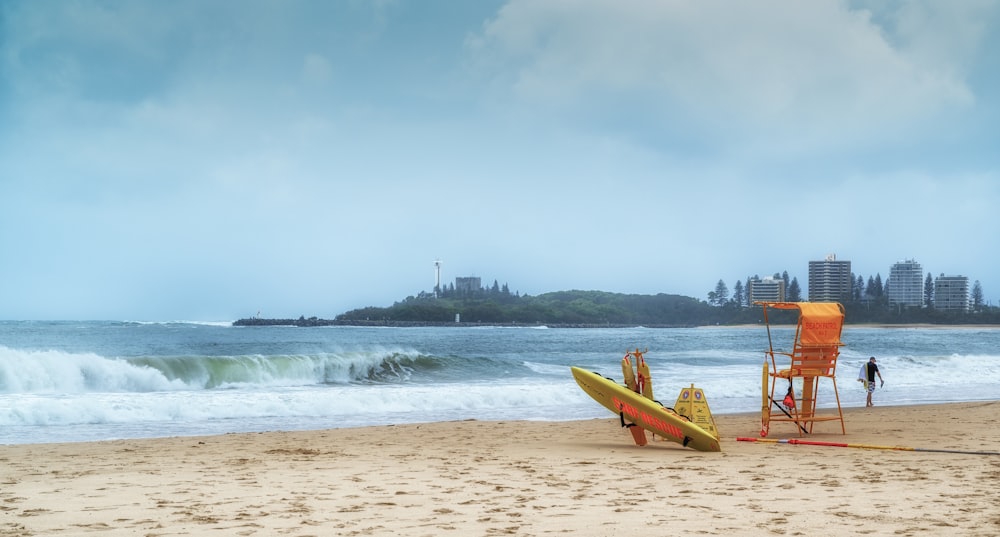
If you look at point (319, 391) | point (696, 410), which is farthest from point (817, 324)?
point (319, 391)

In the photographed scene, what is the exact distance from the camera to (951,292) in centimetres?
17425

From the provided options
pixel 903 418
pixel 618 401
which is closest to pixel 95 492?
pixel 618 401

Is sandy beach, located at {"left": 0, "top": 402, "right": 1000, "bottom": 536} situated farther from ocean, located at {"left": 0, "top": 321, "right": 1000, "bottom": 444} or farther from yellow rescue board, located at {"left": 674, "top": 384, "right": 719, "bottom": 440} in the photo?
ocean, located at {"left": 0, "top": 321, "right": 1000, "bottom": 444}

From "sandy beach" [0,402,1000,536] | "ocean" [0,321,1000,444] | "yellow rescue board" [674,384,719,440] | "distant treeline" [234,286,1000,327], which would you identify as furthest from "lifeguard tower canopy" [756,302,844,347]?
"distant treeline" [234,286,1000,327]

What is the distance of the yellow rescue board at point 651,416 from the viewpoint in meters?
10.6

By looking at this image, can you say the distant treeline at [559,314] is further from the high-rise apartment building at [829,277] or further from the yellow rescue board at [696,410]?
the yellow rescue board at [696,410]

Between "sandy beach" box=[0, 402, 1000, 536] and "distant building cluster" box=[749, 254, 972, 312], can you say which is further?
"distant building cluster" box=[749, 254, 972, 312]

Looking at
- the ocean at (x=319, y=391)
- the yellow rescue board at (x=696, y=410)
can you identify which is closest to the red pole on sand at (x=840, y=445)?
the yellow rescue board at (x=696, y=410)

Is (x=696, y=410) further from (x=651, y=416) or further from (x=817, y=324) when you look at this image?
(x=817, y=324)

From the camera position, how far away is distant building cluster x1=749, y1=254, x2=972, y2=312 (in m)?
142

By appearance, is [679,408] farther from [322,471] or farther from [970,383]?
[970,383]

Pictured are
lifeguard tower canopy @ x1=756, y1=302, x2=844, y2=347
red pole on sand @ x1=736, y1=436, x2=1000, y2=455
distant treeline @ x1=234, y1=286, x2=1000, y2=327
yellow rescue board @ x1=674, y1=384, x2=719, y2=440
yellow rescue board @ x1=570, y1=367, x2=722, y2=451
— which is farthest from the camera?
distant treeline @ x1=234, y1=286, x2=1000, y2=327

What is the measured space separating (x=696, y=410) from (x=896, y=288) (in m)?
185

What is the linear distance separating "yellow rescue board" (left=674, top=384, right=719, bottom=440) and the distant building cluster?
12408 centimetres
